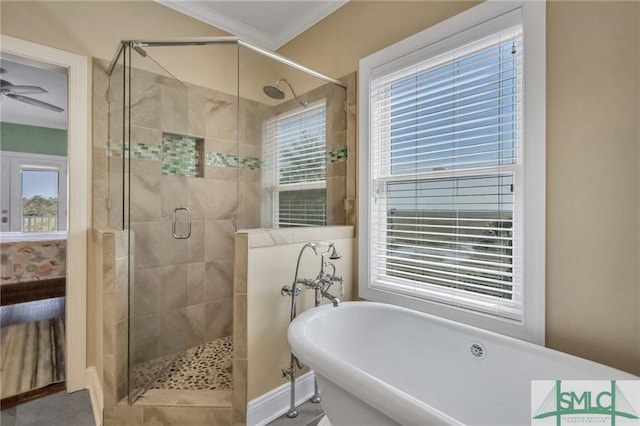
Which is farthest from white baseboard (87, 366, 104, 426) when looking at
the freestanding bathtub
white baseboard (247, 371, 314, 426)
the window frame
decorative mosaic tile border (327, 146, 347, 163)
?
decorative mosaic tile border (327, 146, 347, 163)

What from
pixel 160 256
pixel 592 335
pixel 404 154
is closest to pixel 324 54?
pixel 404 154

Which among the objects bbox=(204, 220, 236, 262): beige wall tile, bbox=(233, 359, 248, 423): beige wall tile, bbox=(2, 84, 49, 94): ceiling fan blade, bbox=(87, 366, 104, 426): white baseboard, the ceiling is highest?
the ceiling

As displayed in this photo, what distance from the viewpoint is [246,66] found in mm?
2006

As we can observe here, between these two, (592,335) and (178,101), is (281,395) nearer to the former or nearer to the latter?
(592,335)

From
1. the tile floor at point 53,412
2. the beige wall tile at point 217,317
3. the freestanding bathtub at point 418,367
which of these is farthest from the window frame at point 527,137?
the tile floor at point 53,412

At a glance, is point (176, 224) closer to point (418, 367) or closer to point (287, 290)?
point (287, 290)

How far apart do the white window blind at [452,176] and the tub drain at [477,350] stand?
25 centimetres

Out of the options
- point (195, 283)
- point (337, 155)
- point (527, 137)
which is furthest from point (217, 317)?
point (527, 137)

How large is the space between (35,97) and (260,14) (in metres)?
3.64

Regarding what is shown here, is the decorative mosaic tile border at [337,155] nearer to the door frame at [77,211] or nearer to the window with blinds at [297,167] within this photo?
the window with blinds at [297,167]

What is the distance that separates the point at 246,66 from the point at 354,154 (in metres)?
0.98

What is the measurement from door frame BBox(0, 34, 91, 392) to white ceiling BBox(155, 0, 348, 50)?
0.94 metres

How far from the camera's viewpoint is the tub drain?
137cm

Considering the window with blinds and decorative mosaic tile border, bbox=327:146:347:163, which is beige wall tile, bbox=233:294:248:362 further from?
decorative mosaic tile border, bbox=327:146:347:163
